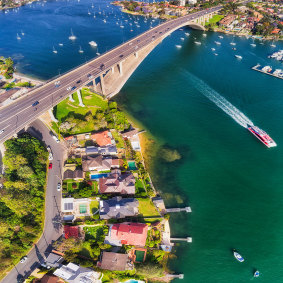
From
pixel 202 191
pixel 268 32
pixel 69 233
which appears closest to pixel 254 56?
pixel 268 32

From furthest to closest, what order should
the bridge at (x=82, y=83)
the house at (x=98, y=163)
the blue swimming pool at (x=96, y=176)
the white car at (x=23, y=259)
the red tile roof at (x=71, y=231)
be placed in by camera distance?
the bridge at (x=82, y=83)
the house at (x=98, y=163)
the blue swimming pool at (x=96, y=176)
the red tile roof at (x=71, y=231)
the white car at (x=23, y=259)

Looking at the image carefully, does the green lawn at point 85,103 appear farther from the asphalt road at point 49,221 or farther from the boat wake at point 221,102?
the boat wake at point 221,102

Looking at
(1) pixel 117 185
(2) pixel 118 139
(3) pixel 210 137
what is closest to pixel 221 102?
(3) pixel 210 137

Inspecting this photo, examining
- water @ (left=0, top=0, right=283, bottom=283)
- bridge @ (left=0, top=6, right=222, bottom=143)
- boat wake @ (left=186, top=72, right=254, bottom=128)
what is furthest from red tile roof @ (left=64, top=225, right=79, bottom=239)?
boat wake @ (left=186, top=72, right=254, bottom=128)

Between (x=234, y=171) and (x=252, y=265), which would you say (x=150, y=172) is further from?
(x=252, y=265)

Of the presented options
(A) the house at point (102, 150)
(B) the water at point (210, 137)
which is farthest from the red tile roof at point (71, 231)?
(B) the water at point (210, 137)

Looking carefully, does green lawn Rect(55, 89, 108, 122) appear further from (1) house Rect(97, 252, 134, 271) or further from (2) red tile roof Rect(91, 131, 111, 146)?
(1) house Rect(97, 252, 134, 271)
